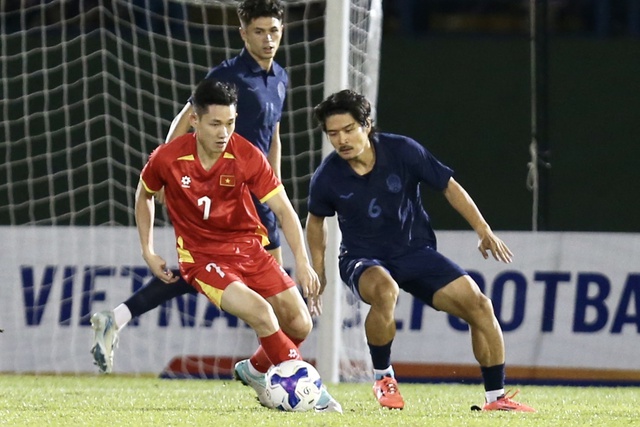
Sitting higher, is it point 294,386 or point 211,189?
point 211,189

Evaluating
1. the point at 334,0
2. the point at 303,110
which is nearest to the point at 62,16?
the point at 303,110

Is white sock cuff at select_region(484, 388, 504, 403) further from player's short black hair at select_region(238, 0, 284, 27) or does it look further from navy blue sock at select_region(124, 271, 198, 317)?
player's short black hair at select_region(238, 0, 284, 27)

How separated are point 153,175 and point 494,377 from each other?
178 centimetres

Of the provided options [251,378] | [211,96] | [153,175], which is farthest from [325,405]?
[211,96]

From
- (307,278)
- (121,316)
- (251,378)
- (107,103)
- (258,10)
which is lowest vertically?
(251,378)

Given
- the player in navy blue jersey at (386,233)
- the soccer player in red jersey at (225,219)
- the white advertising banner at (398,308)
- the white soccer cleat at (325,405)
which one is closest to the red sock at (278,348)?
the soccer player in red jersey at (225,219)

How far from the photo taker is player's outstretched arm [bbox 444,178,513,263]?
6012mm

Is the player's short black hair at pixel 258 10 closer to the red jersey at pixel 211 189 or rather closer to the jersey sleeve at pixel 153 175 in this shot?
the red jersey at pixel 211 189

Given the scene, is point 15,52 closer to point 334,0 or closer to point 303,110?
point 303,110

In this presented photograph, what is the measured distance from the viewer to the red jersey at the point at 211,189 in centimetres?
614

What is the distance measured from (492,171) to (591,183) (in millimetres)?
751

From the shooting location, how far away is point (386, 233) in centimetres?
635

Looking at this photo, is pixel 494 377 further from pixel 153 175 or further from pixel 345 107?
pixel 153 175

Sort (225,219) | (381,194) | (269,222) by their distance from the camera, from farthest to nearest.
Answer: (269,222)
(381,194)
(225,219)
